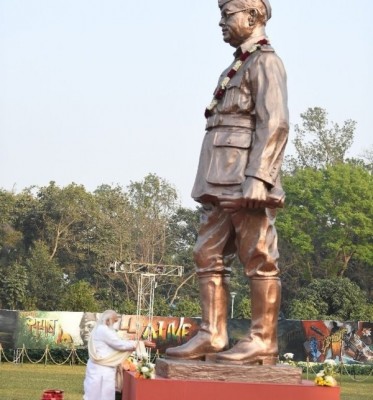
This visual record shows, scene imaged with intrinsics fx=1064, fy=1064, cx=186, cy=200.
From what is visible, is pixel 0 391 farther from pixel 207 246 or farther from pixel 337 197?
pixel 337 197

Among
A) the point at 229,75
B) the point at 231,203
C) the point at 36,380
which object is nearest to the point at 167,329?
the point at 36,380

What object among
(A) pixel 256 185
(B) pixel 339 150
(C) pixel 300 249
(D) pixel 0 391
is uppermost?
(B) pixel 339 150

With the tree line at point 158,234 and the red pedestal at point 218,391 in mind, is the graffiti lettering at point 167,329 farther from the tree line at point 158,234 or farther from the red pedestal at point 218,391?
the red pedestal at point 218,391

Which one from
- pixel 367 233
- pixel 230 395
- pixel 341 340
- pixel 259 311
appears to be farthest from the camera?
pixel 367 233

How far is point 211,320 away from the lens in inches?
290

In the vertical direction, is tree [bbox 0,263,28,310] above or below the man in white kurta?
above

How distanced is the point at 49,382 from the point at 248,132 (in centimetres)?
1631

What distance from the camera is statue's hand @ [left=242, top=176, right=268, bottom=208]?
6.94 metres

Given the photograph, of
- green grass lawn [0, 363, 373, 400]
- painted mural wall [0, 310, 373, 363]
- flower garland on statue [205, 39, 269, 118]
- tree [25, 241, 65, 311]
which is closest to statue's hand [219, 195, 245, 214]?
flower garland on statue [205, 39, 269, 118]

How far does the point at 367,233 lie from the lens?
44.5m

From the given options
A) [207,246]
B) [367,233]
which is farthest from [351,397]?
[367,233]

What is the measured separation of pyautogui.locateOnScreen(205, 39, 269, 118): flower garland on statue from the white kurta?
430cm

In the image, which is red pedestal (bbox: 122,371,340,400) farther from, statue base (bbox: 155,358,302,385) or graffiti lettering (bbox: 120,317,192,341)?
graffiti lettering (bbox: 120,317,192,341)

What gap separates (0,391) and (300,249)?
27.3 metres
